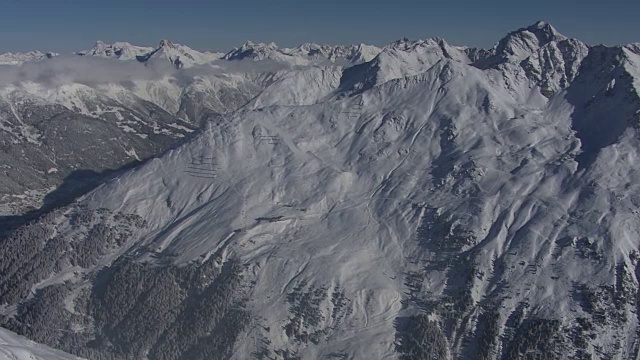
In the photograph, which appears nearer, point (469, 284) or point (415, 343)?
point (415, 343)

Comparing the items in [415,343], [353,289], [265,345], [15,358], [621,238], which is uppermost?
[621,238]

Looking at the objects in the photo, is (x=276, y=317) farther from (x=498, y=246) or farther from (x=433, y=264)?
(x=498, y=246)

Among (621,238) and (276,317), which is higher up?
(621,238)

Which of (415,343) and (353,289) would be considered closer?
(415,343)

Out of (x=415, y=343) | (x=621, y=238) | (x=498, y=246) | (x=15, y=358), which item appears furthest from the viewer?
(x=498, y=246)

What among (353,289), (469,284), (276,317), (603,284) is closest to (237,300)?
(276,317)

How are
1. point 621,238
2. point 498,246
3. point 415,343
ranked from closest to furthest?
point 415,343 → point 621,238 → point 498,246

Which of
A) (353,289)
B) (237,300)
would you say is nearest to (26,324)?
(237,300)

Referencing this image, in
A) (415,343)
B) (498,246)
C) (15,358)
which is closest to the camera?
(15,358)

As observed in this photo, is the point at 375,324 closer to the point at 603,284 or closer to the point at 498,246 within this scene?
the point at 498,246

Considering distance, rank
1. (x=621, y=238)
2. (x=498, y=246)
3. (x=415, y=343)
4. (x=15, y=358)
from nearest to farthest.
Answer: (x=15, y=358) < (x=415, y=343) < (x=621, y=238) < (x=498, y=246)
